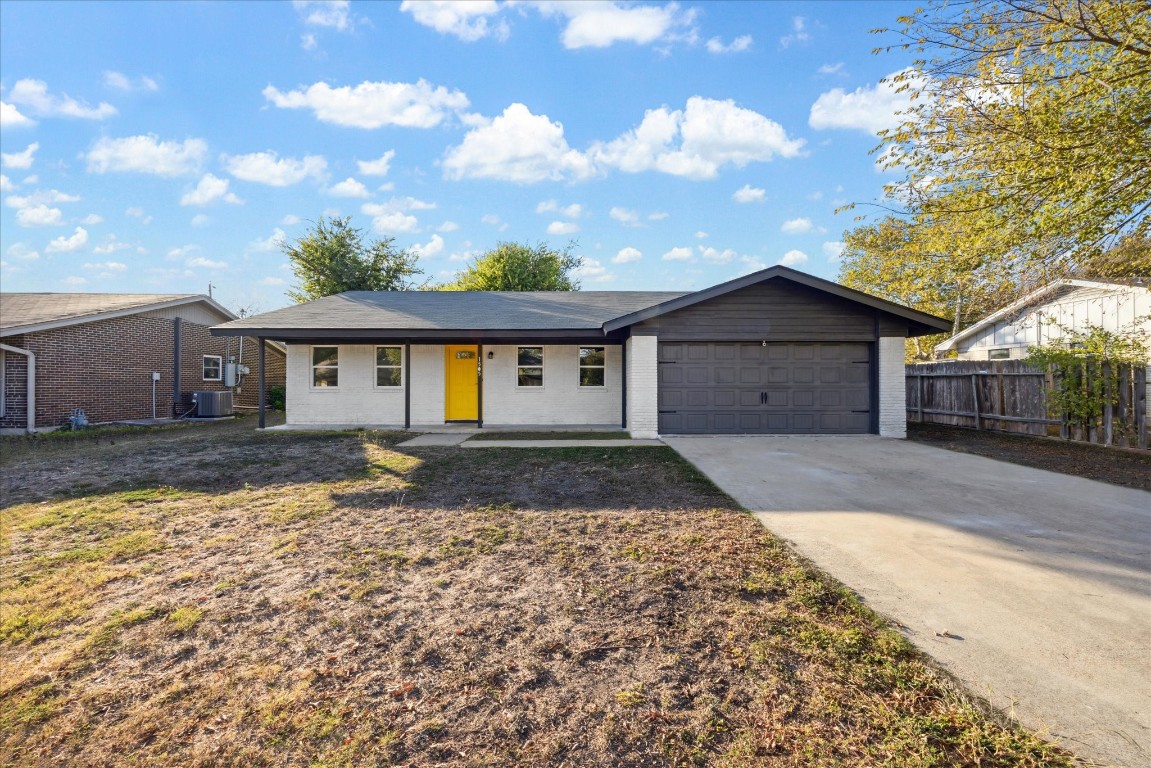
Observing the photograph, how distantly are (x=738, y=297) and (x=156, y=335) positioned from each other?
17602 millimetres

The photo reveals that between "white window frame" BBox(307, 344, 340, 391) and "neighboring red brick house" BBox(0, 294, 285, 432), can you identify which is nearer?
"neighboring red brick house" BBox(0, 294, 285, 432)

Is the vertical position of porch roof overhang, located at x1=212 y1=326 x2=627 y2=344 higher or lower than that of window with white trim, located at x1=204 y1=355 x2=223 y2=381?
higher

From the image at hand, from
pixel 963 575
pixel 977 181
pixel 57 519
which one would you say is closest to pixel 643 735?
pixel 963 575

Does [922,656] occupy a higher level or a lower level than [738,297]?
lower

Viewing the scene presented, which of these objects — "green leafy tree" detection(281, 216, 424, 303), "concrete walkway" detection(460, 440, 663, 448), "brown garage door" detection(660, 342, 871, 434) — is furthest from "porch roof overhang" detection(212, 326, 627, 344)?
"green leafy tree" detection(281, 216, 424, 303)

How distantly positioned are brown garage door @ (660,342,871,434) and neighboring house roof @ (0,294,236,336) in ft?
51.5

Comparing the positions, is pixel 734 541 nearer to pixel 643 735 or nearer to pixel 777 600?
pixel 777 600

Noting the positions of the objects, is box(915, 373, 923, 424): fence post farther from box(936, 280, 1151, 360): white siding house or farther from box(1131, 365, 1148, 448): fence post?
box(1131, 365, 1148, 448): fence post

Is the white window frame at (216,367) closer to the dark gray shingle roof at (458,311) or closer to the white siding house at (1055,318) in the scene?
the dark gray shingle roof at (458,311)

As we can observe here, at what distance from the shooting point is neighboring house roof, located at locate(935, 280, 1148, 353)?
864cm

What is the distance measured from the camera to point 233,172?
14578 mm

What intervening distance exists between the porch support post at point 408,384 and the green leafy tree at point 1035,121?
11.2 m

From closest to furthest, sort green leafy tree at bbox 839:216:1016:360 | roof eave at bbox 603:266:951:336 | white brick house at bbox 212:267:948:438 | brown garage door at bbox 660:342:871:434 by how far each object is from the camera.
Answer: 1. green leafy tree at bbox 839:216:1016:360
2. roof eave at bbox 603:266:951:336
3. white brick house at bbox 212:267:948:438
4. brown garage door at bbox 660:342:871:434

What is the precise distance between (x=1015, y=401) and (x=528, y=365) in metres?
11.8
